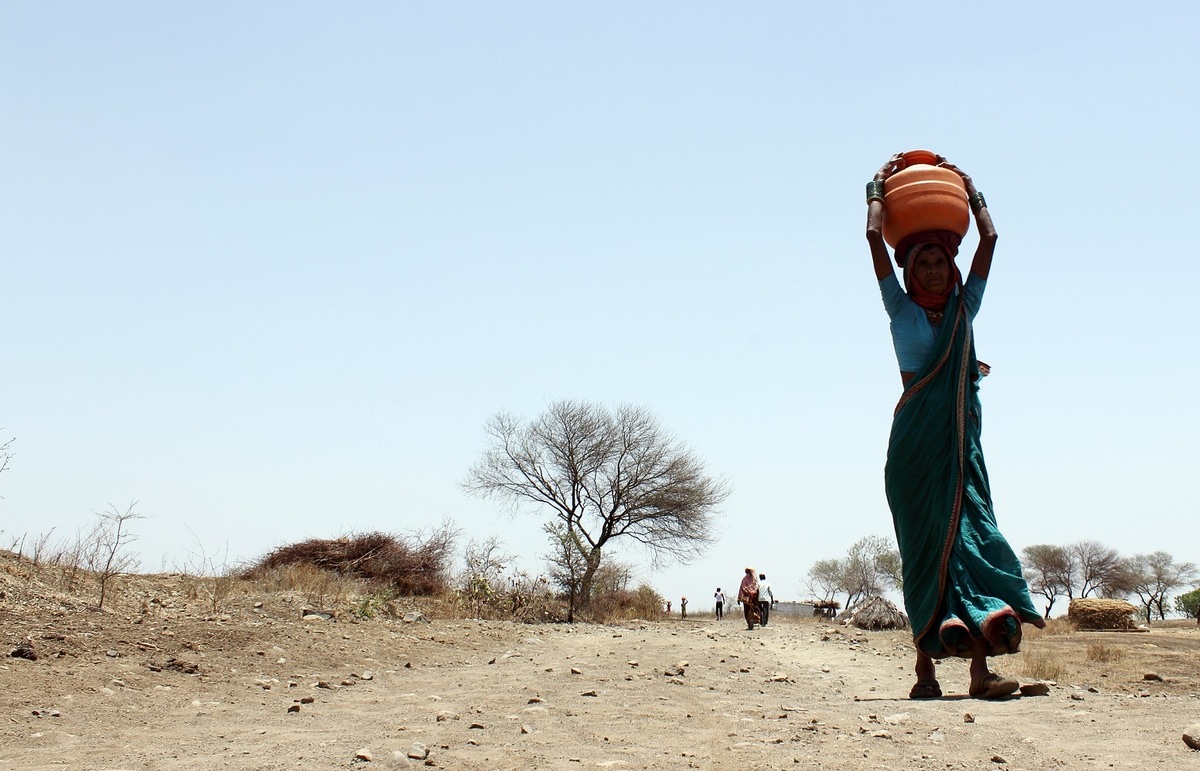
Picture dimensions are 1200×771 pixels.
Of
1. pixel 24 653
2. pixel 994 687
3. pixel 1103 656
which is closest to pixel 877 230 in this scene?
pixel 994 687

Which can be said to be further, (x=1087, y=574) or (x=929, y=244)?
(x=1087, y=574)

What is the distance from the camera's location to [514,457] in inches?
1233

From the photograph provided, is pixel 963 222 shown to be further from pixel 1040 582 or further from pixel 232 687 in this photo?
pixel 1040 582

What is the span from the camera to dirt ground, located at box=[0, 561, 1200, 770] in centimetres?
361

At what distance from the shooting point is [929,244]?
5.42 m

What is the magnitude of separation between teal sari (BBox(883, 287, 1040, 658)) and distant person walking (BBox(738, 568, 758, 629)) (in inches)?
511

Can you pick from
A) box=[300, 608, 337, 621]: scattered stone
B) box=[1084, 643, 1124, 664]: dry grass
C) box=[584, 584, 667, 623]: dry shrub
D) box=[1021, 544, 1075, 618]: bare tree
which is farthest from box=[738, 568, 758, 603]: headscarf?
box=[1021, 544, 1075, 618]: bare tree

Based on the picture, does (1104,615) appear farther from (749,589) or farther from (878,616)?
(749,589)

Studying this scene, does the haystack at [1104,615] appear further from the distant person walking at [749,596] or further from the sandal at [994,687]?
the sandal at [994,687]

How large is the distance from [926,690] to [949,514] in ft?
3.19

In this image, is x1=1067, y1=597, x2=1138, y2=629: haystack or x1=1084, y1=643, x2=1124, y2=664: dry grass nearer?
x1=1084, y1=643, x2=1124, y2=664: dry grass

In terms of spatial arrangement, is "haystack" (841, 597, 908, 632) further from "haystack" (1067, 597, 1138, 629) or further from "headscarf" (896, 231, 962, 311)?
"headscarf" (896, 231, 962, 311)

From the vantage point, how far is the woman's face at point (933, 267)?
5422 millimetres

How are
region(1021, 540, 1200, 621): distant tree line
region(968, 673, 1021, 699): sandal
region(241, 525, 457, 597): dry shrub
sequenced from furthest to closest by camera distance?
1. region(1021, 540, 1200, 621): distant tree line
2. region(241, 525, 457, 597): dry shrub
3. region(968, 673, 1021, 699): sandal
